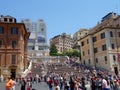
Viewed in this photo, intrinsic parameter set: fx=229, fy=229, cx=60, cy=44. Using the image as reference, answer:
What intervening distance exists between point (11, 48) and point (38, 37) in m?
90.6

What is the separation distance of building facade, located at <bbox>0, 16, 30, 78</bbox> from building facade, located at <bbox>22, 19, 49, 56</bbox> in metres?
66.4

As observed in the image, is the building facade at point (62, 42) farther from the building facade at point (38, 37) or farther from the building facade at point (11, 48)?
the building facade at point (11, 48)

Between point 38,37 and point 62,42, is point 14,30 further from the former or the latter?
point 62,42

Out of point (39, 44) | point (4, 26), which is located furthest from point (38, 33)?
point (4, 26)

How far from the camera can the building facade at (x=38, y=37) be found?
5059 inches

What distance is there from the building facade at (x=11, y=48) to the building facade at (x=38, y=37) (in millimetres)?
66436

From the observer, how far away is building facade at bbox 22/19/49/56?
12850cm

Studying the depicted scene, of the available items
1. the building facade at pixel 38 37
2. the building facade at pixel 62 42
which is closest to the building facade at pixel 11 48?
the building facade at pixel 38 37

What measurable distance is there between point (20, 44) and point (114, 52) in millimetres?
21449

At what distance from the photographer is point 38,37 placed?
13762cm

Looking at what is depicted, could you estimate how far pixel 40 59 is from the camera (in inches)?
3159

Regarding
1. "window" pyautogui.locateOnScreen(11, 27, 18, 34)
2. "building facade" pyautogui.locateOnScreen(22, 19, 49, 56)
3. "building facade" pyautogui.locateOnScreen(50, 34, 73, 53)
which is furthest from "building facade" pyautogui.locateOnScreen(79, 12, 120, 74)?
"building facade" pyautogui.locateOnScreen(50, 34, 73, 53)

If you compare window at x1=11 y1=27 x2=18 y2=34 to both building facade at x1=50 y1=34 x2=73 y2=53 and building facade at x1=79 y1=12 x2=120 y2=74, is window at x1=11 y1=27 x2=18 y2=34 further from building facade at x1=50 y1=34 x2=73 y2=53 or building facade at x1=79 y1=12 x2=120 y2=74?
building facade at x1=50 y1=34 x2=73 y2=53

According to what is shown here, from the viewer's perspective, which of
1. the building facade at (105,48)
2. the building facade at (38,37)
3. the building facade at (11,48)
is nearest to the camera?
the building facade at (11,48)
